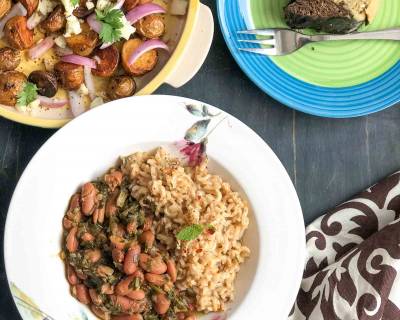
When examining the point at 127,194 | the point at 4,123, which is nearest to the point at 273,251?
the point at 127,194

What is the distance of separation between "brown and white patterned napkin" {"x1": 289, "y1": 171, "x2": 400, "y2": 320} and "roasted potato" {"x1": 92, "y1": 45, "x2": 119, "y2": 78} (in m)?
1.04

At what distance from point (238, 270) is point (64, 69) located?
102cm

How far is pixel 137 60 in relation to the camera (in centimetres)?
245

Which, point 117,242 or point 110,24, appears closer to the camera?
point 117,242

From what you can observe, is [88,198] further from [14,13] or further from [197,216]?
[14,13]

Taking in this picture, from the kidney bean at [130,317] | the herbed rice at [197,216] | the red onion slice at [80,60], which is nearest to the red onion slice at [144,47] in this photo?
the red onion slice at [80,60]

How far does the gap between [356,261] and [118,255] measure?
97 centimetres

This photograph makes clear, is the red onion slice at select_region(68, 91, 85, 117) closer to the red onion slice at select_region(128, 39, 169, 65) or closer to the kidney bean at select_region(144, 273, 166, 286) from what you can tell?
the red onion slice at select_region(128, 39, 169, 65)

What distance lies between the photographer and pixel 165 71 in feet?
7.89

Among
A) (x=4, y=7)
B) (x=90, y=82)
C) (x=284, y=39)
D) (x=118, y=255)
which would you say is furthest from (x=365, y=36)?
(x=4, y=7)

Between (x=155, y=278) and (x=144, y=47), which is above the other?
(x=144, y=47)

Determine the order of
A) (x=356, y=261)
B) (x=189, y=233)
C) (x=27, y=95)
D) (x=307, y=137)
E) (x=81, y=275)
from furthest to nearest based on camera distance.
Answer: (x=307, y=137), (x=356, y=261), (x=27, y=95), (x=81, y=275), (x=189, y=233)

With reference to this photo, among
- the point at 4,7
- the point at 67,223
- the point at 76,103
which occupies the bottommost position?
the point at 67,223

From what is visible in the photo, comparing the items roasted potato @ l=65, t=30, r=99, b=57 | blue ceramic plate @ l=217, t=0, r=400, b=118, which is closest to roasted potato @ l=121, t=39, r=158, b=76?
roasted potato @ l=65, t=30, r=99, b=57
